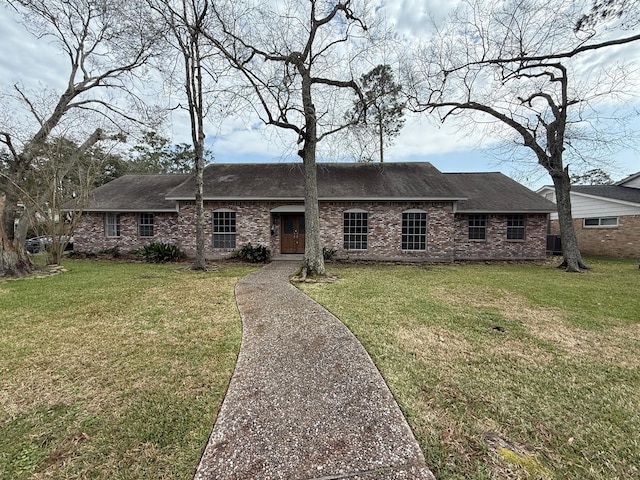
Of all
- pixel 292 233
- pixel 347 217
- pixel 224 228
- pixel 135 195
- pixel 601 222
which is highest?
pixel 135 195

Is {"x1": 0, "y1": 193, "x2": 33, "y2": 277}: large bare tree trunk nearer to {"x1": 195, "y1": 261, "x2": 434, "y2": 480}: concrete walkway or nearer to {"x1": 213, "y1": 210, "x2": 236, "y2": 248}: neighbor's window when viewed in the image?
{"x1": 213, "y1": 210, "x2": 236, "y2": 248}: neighbor's window

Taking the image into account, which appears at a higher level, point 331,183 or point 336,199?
point 331,183

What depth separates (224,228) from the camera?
13.2m

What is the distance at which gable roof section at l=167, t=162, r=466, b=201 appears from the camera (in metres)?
12.7

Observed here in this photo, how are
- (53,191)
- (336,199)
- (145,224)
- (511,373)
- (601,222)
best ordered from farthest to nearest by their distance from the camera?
(601,222)
(145,224)
(336,199)
(53,191)
(511,373)

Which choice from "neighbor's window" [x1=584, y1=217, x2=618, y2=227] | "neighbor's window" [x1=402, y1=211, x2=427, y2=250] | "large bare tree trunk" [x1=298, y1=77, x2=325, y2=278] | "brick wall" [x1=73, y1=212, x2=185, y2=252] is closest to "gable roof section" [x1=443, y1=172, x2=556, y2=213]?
"neighbor's window" [x1=402, y1=211, x2=427, y2=250]

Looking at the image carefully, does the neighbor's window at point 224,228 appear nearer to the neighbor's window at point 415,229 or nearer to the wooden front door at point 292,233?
the wooden front door at point 292,233

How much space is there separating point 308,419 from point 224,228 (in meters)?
11.8

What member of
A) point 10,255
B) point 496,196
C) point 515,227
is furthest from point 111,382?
point 496,196

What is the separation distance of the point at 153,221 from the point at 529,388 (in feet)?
50.8

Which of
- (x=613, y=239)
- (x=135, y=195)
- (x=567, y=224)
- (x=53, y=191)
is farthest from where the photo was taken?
(x=613, y=239)

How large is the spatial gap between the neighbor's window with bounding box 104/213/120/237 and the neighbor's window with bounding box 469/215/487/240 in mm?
17311

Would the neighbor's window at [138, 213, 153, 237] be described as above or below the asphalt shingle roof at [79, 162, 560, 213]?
below

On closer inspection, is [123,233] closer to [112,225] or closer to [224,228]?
[112,225]
